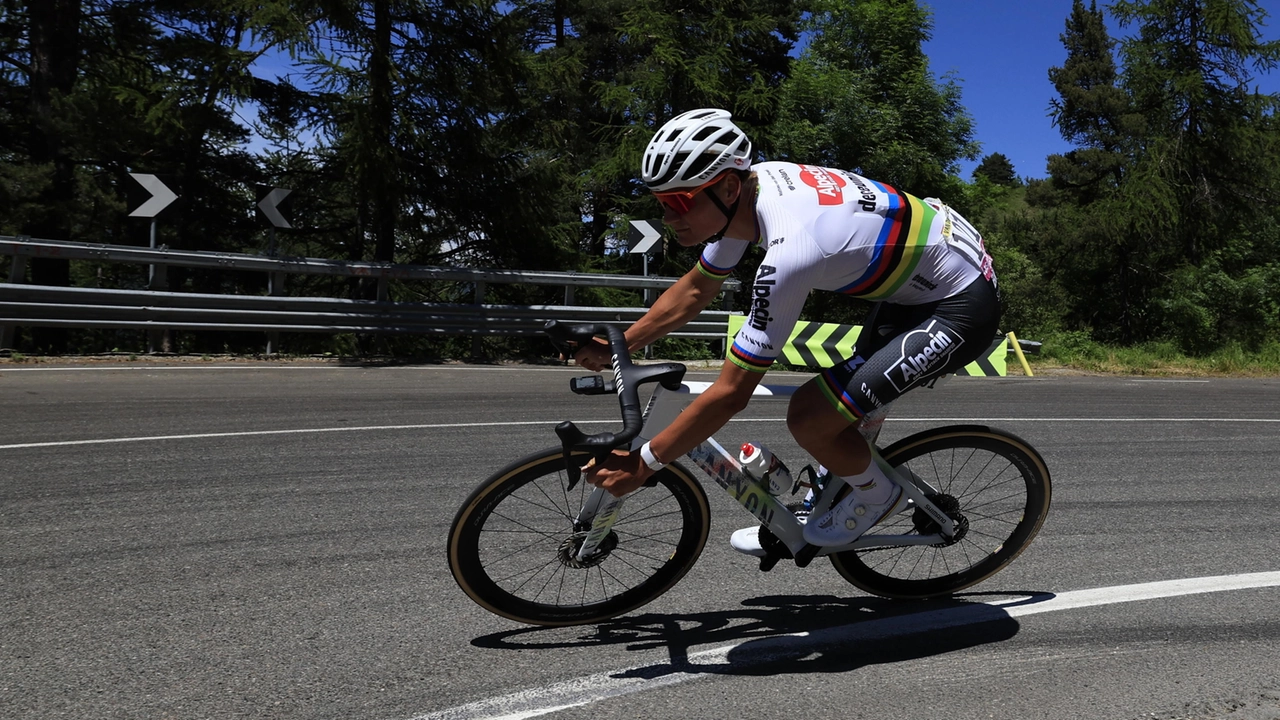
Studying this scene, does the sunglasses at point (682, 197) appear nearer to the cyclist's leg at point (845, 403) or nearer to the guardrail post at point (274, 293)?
the cyclist's leg at point (845, 403)

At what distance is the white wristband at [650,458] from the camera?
124 inches

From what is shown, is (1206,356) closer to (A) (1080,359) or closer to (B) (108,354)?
(A) (1080,359)

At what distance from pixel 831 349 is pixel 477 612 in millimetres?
1784

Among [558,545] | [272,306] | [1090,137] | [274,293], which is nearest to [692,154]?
[558,545]

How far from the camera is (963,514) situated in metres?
4.07

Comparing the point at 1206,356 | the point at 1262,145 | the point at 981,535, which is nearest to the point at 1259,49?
the point at 1262,145

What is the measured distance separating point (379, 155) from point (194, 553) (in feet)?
39.2

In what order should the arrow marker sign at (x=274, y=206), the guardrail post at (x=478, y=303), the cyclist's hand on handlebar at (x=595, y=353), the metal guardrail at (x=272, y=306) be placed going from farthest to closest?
1. the guardrail post at (x=478, y=303)
2. the arrow marker sign at (x=274, y=206)
3. the metal guardrail at (x=272, y=306)
4. the cyclist's hand on handlebar at (x=595, y=353)

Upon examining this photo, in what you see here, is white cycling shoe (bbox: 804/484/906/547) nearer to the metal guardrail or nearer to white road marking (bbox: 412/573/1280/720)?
white road marking (bbox: 412/573/1280/720)

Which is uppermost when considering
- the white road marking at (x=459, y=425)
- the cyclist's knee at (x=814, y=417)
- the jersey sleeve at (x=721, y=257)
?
the jersey sleeve at (x=721, y=257)

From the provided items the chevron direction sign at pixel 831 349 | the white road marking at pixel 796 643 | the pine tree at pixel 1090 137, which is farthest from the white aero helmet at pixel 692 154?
the pine tree at pixel 1090 137

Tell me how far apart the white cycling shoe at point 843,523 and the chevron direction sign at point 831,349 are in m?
0.56

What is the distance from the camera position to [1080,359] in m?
16.2

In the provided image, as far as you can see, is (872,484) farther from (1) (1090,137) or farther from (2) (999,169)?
(2) (999,169)
